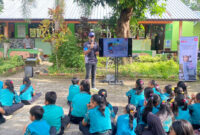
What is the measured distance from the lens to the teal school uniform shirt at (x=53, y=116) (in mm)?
3922

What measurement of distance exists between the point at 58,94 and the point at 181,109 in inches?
162

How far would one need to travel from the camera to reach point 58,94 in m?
7.07

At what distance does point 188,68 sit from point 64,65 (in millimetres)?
5269

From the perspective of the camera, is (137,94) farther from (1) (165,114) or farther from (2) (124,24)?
(2) (124,24)

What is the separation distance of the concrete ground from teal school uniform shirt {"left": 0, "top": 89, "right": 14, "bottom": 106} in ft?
1.15

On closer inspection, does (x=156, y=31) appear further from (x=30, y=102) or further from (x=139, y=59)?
(x=30, y=102)

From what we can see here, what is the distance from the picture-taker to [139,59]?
510 inches

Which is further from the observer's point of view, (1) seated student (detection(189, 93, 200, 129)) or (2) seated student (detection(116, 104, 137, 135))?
(1) seated student (detection(189, 93, 200, 129))

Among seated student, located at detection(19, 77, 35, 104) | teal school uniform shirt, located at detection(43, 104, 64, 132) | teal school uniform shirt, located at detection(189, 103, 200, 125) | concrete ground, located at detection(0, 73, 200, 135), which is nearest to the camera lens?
teal school uniform shirt, located at detection(43, 104, 64, 132)

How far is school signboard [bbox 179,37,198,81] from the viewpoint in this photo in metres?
8.62

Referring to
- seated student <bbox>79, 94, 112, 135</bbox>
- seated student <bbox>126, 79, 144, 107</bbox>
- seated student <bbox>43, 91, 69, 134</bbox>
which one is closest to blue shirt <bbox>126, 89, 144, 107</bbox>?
seated student <bbox>126, 79, 144, 107</bbox>

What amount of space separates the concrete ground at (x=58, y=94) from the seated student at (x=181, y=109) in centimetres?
181

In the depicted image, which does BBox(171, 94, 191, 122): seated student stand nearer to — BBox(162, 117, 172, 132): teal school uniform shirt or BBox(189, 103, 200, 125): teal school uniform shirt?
BBox(189, 103, 200, 125): teal school uniform shirt

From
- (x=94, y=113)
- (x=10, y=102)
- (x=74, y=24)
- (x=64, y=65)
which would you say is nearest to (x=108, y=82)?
(x=64, y=65)
